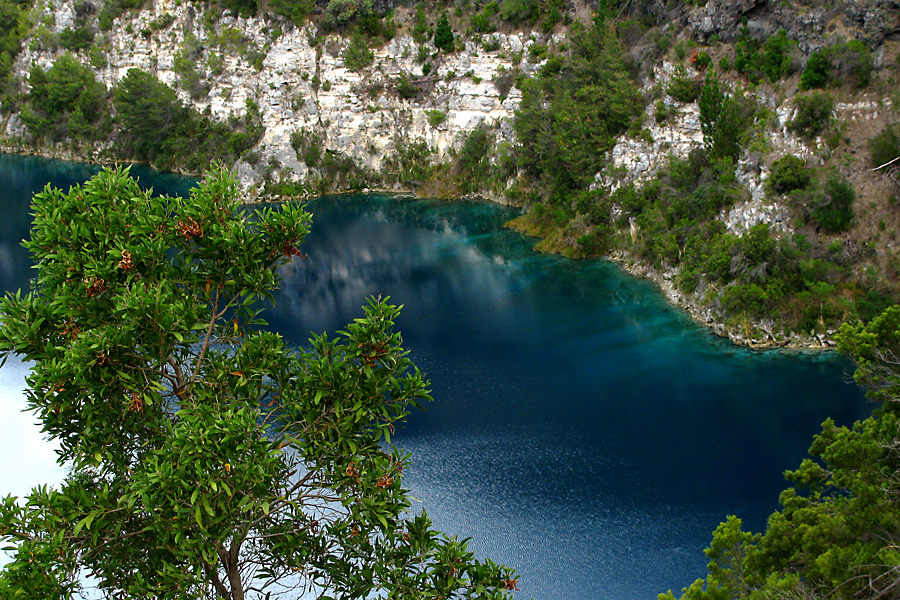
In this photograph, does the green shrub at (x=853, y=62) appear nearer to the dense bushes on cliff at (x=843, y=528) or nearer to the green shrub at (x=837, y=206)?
the green shrub at (x=837, y=206)

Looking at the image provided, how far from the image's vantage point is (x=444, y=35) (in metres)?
48.8

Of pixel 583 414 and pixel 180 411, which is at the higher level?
pixel 180 411

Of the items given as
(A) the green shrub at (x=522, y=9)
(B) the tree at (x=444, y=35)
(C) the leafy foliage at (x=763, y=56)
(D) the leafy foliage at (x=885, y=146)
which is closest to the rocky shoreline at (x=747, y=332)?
(D) the leafy foliage at (x=885, y=146)

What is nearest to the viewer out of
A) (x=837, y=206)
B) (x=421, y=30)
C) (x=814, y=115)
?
(x=837, y=206)

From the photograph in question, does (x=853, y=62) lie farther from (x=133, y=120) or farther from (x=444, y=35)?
(x=133, y=120)

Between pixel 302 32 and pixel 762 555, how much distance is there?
162 ft

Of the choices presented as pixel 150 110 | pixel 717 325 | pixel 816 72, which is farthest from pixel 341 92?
pixel 717 325

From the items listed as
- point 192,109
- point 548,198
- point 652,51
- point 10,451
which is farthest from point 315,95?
point 10,451

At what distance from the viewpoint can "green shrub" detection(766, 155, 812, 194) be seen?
26.7 metres

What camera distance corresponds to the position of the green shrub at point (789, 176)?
87.5 ft

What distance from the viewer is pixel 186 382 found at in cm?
885

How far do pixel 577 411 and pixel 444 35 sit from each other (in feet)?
113

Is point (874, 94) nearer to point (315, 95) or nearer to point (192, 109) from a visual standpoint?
point (315, 95)

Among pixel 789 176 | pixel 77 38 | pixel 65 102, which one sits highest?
→ pixel 77 38
